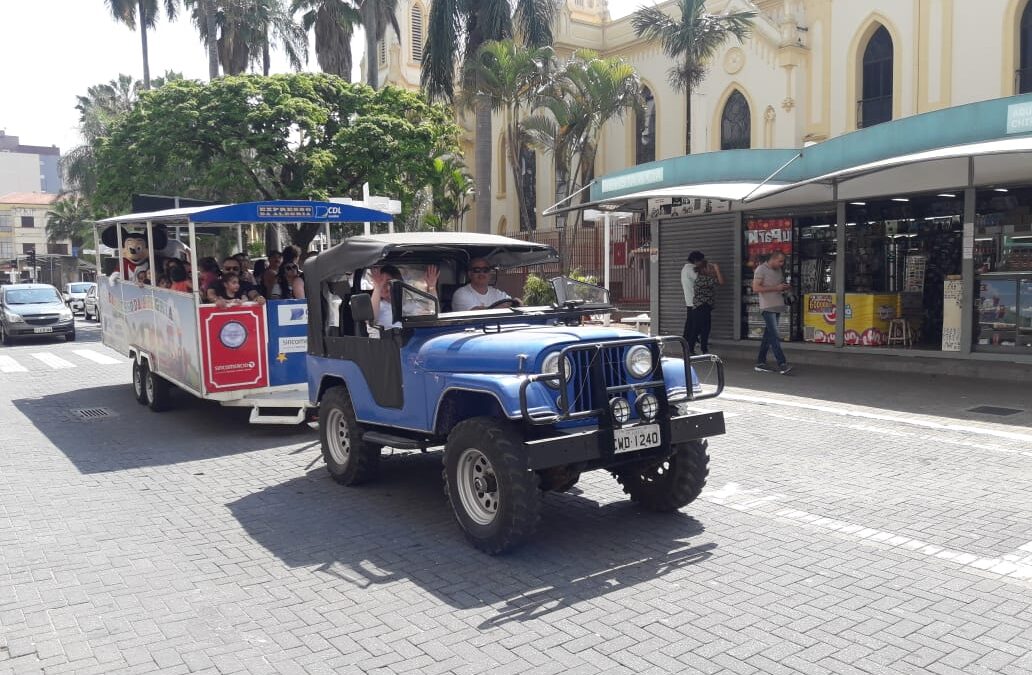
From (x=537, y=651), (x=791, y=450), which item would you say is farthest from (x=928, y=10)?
(x=537, y=651)

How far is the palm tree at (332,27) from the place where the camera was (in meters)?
30.4

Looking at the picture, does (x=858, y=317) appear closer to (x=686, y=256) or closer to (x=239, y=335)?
(x=686, y=256)

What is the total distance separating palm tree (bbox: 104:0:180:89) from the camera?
3772cm

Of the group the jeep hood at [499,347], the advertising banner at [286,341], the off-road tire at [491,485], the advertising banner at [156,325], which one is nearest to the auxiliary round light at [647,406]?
the jeep hood at [499,347]

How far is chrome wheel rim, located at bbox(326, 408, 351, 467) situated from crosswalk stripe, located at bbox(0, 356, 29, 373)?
12.4 m

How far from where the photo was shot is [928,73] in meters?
22.6

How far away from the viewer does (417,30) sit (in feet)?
135

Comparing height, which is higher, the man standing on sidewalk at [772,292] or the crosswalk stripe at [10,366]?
the man standing on sidewalk at [772,292]

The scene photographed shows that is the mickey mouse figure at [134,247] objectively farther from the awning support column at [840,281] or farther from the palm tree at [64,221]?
the palm tree at [64,221]

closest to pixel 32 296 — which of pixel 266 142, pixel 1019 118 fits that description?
pixel 266 142

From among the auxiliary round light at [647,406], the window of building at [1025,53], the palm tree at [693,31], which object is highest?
the palm tree at [693,31]

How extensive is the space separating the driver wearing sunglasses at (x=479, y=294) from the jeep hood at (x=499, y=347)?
0.83m

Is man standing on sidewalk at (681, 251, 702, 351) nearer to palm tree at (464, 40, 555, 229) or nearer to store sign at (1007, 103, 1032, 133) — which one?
store sign at (1007, 103, 1032, 133)

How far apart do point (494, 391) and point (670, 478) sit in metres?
1.63
